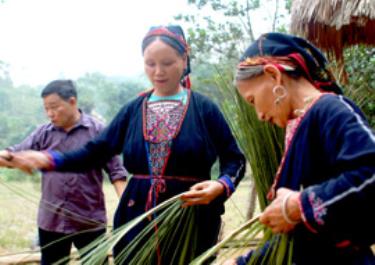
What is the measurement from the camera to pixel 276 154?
166cm

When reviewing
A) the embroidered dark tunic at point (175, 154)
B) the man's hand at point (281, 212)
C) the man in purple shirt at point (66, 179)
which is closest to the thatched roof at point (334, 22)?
the man in purple shirt at point (66, 179)

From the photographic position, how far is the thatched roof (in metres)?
3.33

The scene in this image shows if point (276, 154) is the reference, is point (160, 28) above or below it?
above

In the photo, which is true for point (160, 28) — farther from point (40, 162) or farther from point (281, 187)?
point (281, 187)

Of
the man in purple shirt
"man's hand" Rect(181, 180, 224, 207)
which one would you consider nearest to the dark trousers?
the man in purple shirt

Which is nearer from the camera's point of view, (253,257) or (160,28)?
(253,257)

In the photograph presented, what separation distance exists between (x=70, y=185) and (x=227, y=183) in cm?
106

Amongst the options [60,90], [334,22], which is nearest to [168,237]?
[60,90]

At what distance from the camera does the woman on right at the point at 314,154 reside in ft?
3.23

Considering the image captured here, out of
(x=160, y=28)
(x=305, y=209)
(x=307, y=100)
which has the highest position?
(x=160, y=28)

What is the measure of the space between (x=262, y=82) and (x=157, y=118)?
66cm

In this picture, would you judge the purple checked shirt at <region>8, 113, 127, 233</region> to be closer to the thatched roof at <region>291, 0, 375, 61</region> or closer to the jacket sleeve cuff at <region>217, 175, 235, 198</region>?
the jacket sleeve cuff at <region>217, 175, 235, 198</region>

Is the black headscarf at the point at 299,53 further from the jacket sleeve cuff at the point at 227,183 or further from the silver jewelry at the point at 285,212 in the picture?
the jacket sleeve cuff at the point at 227,183

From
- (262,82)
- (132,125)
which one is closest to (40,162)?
(132,125)
